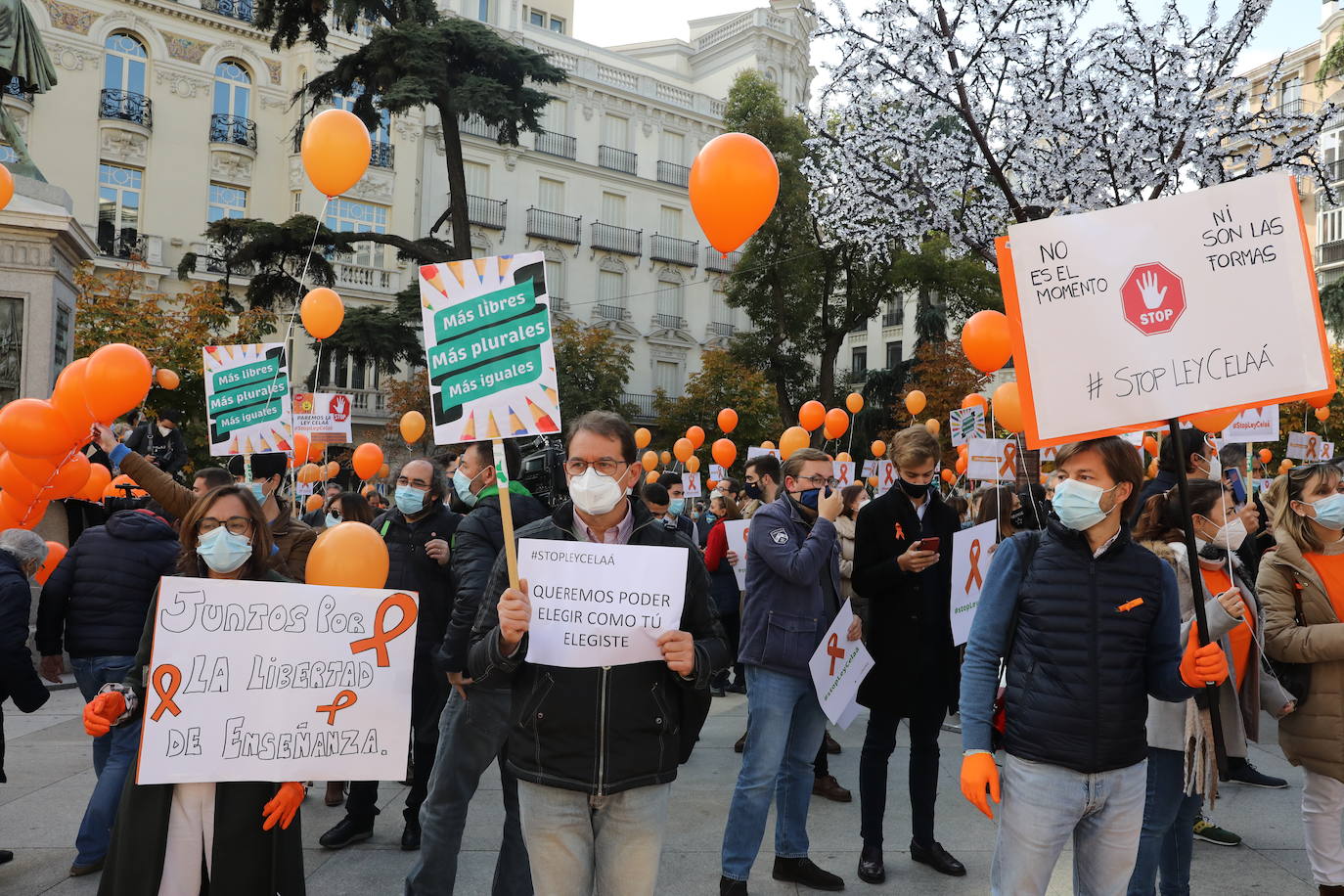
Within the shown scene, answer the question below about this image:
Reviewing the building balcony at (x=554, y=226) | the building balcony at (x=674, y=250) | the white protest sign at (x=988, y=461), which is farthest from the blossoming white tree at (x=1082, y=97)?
the building balcony at (x=674, y=250)

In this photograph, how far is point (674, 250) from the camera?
4341 centimetres

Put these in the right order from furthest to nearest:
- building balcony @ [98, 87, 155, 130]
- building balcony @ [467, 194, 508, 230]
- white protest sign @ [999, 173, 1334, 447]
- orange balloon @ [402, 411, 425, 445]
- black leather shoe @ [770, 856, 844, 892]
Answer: building balcony @ [467, 194, 508, 230], building balcony @ [98, 87, 155, 130], orange balloon @ [402, 411, 425, 445], black leather shoe @ [770, 856, 844, 892], white protest sign @ [999, 173, 1334, 447]

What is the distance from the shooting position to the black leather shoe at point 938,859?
15.6 feet

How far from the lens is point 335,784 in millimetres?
5902

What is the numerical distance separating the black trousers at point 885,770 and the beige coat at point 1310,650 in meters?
1.45

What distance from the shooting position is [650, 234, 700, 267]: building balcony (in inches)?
1686

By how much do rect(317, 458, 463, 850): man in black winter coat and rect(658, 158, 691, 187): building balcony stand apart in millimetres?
39392

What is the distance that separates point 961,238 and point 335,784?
9131mm

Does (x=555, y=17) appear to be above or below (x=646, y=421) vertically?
above

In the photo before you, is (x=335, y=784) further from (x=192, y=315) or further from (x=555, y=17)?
(x=555, y=17)

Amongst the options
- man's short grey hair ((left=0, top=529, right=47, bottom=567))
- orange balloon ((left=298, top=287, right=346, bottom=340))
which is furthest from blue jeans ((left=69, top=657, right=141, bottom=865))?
orange balloon ((left=298, top=287, right=346, bottom=340))

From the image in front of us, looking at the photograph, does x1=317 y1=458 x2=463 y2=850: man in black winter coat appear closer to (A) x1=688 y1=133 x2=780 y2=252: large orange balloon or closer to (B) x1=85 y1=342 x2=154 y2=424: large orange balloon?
(B) x1=85 y1=342 x2=154 y2=424: large orange balloon

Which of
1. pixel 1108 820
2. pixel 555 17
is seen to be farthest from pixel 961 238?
pixel 555 17

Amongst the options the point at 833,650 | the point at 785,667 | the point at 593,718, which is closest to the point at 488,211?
Result: the point at 833,650
